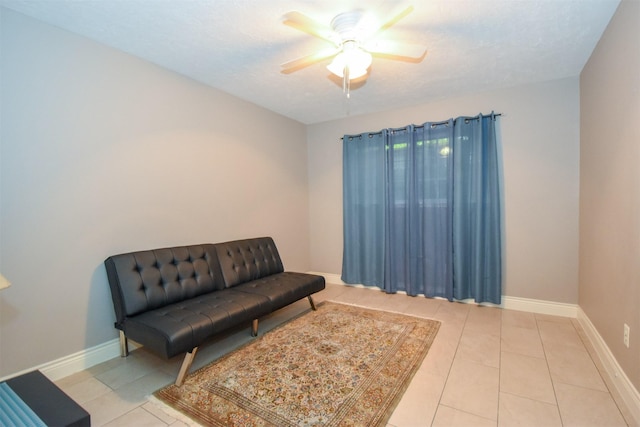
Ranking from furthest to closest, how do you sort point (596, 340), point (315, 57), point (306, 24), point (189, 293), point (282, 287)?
point (282, 287), point (189, 293), point (596, 340), point (315, 57), point (306, 24)

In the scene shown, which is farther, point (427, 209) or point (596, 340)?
point (427, 209)

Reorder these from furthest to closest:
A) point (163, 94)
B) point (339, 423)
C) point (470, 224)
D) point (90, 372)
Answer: point (470, 224)
point (163, 94)
point (90, 372)
point (339, 423)

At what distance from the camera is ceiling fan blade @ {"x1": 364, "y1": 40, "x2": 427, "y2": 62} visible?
2.00 metres

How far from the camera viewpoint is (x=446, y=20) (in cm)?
208

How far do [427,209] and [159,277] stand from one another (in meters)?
3.06

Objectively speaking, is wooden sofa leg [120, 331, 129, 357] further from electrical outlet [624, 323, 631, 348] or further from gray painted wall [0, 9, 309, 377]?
electrical outlet [624, 323, 631, 348]

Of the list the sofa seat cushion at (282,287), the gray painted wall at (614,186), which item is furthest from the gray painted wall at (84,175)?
the gray painted wall at (614,186)

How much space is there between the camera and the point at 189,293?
8.54 feet

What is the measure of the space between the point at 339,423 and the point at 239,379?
78 cm

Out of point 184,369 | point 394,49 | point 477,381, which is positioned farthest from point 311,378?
point 394,49

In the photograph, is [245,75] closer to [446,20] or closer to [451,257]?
[446,20]

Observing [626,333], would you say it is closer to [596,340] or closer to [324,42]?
[596,340]

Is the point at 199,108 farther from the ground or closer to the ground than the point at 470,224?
farther from the ground

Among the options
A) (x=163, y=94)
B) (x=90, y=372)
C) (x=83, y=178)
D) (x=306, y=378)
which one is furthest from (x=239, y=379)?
(x=163, y=94)
